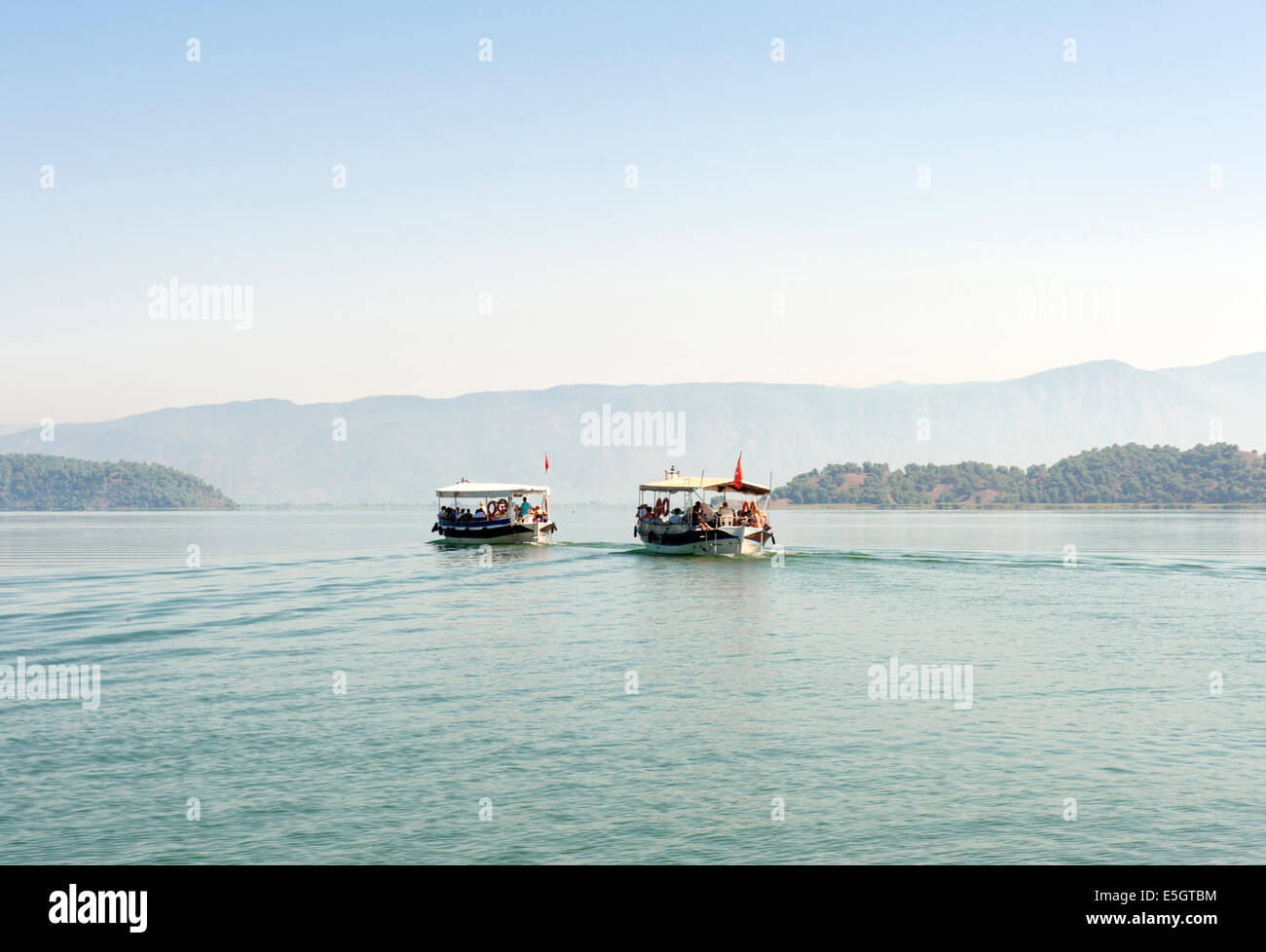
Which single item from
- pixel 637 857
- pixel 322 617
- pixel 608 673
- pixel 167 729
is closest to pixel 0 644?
pixel 322 617

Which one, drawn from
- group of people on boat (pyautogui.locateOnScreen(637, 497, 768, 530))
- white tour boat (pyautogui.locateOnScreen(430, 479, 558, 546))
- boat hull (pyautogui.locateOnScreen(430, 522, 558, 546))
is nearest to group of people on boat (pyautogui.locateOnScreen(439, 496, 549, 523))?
white tour boat (pyautogui.locateOnScreen(430, 479, 558, 546))

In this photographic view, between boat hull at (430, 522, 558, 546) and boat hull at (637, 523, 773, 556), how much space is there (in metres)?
17.1

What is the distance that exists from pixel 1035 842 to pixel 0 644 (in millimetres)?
35629

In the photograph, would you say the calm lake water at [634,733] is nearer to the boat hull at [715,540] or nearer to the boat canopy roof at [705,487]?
the boat hull at [715,540]

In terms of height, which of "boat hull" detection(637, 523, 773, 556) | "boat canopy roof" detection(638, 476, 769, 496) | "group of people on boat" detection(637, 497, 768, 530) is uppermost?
"boat canopy roof" detection(638, 476, 769, 496)

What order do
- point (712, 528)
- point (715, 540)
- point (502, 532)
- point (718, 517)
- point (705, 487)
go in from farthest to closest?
point (502, 532) < point (705, 487) < point (718, 517) < point (712, 528) < point (715, 540)

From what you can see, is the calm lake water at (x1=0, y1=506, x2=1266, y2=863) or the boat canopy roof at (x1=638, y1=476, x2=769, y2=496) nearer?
the calm lake water at (x1=0, y1=506, x2=1266, y2=863)

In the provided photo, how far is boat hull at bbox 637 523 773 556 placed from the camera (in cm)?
8181

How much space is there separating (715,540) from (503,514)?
85.3 ft

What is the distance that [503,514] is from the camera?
101m

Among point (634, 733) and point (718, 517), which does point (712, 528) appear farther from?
point (634, 733)

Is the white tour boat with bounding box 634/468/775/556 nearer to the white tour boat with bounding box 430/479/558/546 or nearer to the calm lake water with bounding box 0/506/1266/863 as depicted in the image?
the white tour boat with bounding box 430/479/558/546
